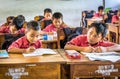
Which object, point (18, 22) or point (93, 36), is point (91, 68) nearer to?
point (93, 36)

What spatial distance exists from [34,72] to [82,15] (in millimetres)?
6749

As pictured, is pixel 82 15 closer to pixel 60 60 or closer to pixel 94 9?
pixel 94 9

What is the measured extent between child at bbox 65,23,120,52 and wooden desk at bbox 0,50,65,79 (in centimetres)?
45

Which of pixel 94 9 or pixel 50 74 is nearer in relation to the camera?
pixel 50 74

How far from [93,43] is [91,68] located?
23.8 inches

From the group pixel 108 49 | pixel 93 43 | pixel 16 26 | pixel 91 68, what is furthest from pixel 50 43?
pixel 91 68

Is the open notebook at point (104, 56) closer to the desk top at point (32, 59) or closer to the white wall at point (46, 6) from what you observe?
the desk top at point (32, 59)

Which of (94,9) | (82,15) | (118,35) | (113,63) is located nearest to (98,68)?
(113,63)

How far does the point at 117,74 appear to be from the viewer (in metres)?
2.11

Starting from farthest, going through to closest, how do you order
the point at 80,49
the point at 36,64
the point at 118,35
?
the point at 118,35
the point at 80,49
the point at 36,64

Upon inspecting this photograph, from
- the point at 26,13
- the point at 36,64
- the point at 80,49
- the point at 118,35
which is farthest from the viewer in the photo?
the point at 26,13

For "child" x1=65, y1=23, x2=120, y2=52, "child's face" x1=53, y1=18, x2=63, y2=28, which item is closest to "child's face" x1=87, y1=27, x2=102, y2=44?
"child" x1=65, y1=23, x2=120, y2=52

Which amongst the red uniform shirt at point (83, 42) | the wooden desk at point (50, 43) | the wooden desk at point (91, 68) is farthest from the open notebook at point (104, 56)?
the wooden desk at point (50, 43)

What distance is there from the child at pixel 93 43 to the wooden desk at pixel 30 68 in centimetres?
45
